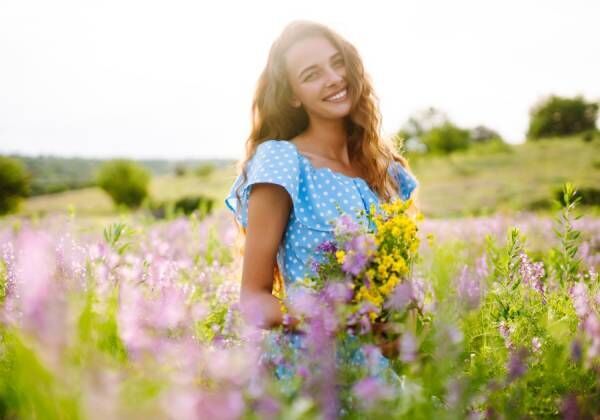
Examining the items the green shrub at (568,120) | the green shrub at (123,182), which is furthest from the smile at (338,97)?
the green shrub at (568,120)

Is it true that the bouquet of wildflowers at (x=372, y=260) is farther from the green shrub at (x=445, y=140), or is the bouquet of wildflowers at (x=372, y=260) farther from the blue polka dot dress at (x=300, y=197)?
the green shrub at (x=445, y=140)

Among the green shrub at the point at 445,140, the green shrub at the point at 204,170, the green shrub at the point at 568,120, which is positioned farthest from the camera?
the green shrub at the point at 568,120

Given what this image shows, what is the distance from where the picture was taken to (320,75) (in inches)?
115

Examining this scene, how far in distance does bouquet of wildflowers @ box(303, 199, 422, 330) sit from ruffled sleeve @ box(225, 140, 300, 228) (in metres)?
0.72

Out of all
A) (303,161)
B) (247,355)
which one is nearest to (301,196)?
(303,161)

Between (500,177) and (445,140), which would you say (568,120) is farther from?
(500,177)

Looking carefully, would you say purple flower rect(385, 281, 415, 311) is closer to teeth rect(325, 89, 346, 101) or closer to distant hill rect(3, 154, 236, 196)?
teeth rect(325, 89, 346, 101)

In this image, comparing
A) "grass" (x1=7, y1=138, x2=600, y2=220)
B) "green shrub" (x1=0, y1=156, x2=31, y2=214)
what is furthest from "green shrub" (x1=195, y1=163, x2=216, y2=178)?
"green shrub" (x1=0, y1=156, x2=31, y2=214)

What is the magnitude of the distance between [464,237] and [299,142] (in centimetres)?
446

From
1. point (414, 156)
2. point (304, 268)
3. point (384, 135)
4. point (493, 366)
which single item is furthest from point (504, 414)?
point (414, 156)

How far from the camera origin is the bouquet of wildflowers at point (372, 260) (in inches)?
65.7

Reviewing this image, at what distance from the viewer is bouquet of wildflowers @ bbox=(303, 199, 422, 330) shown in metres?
1.67

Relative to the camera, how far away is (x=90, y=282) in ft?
6.71

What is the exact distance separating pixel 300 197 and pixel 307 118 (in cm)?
65
